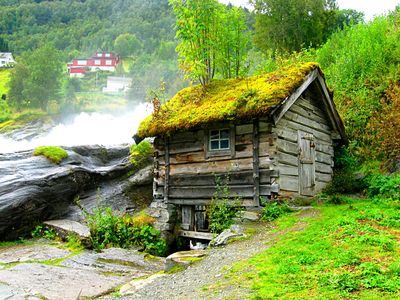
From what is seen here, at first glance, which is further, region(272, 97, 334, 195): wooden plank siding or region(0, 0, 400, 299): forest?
region(272, 97, 334, 195): wooden plank siding

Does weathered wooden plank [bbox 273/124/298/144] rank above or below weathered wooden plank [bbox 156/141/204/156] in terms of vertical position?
above

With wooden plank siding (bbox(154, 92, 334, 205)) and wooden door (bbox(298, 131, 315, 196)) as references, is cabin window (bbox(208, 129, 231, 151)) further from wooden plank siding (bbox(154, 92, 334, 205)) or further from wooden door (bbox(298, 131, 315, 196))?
wooden door (bbox(298, 131, 315, 196))

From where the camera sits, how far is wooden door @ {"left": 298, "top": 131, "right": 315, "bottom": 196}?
1193 centimetres

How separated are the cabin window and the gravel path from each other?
330cm

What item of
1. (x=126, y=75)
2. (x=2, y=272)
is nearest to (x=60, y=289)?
(x=2, y=272)

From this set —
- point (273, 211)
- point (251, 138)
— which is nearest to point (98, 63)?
point (251, 138)

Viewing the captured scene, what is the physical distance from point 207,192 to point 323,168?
453 centimetres

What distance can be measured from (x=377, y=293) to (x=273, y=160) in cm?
624

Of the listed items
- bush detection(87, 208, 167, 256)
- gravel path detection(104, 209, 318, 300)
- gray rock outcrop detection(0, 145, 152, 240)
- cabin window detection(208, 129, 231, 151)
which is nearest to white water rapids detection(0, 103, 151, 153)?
gray rock outcrop detection(0, 145, 152, 240)

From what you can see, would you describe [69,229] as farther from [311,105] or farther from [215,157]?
[311,105]

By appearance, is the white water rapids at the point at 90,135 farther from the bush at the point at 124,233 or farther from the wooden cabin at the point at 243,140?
the bush at the point at 124,233

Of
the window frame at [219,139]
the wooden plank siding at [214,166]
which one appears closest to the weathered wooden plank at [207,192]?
the wooden plank siding at [214,166]

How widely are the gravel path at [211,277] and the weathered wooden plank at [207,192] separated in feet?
5.97

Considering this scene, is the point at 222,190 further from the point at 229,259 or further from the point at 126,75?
the point at 126,75
